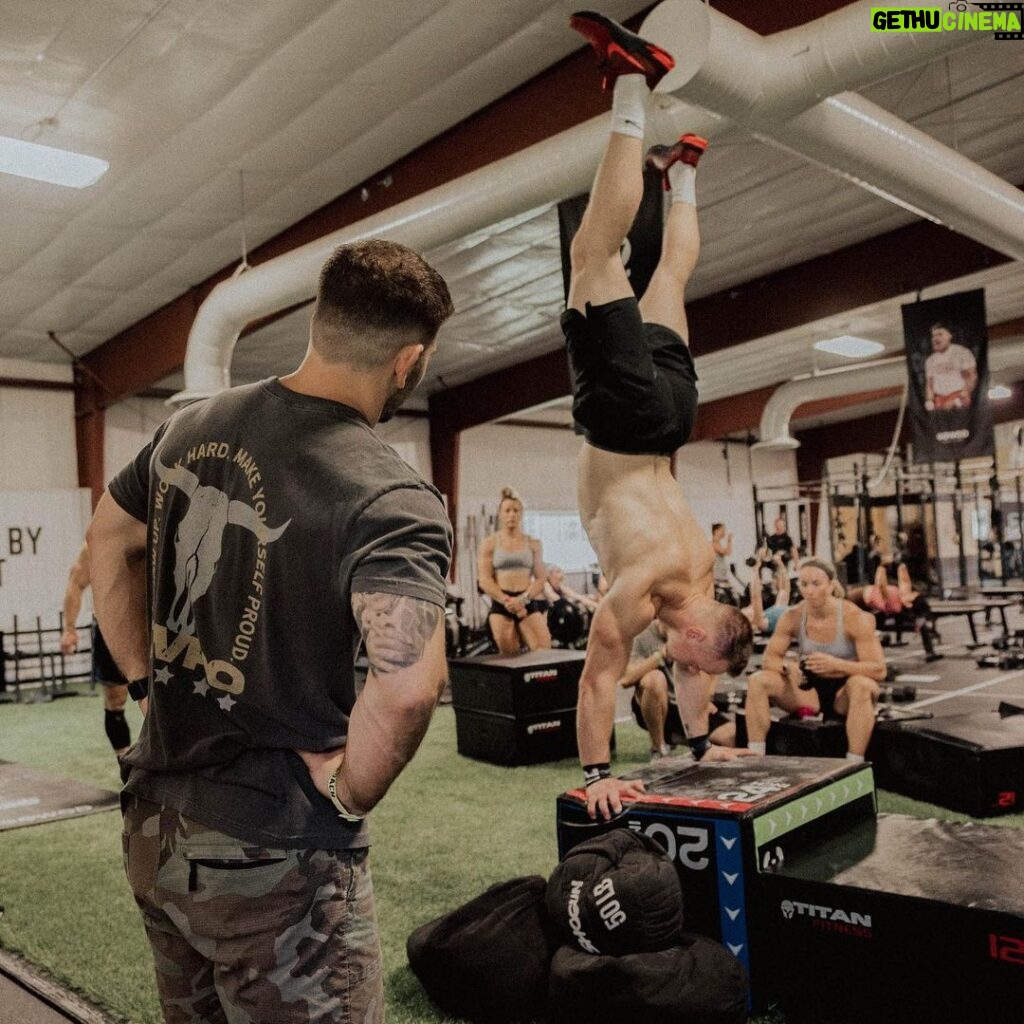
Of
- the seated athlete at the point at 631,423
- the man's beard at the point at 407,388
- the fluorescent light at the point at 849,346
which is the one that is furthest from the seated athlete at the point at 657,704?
the fluorescent light at the point at 849,346

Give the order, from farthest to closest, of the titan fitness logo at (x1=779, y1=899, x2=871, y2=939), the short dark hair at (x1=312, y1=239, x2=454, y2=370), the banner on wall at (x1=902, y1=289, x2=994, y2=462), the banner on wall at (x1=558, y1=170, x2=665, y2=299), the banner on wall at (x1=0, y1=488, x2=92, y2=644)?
the banner on wall at (x1=0, y1=488, x2=92, y2=644)
the banner on wall at (x1=902, y1=289, x2=994, y2=462)
the banner on wall at (x1=558, y1=170, x2=665, y2=299)
the titan fitness logo at (x1=779, y1=899, x2=871, y2=939)
the short dark hair at (x1=312, y1=239, x2=454, y2=370)

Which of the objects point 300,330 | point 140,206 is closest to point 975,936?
point 140,206

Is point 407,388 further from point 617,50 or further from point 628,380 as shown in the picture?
point 617,50

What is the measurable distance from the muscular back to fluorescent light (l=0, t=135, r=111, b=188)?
3.89 m

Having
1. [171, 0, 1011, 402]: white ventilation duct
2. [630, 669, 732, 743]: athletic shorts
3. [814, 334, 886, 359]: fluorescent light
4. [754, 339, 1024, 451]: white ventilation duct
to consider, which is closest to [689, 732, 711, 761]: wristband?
[630, 669, 732, 743]: athletic shorts

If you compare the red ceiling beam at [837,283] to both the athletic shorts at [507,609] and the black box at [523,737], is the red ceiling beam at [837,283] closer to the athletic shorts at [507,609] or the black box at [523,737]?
the athletic shorts at [507,609]

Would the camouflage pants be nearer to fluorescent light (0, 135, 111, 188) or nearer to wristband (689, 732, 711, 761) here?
wristband (689, 732, 711, 761)

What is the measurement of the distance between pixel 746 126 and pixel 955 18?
81cm

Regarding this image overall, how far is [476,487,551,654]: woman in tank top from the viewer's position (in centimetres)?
672

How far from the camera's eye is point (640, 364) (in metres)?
2.64

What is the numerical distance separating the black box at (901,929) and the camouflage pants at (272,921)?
1286 millimetres

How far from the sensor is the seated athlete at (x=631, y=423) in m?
2.49

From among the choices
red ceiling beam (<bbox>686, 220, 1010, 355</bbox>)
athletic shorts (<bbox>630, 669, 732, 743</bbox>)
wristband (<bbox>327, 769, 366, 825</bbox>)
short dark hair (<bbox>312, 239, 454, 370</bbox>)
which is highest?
red ceiling beam (<bbox>686, 220, 1010, 355</bbox>)

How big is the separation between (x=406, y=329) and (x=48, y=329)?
8889 millimetres
